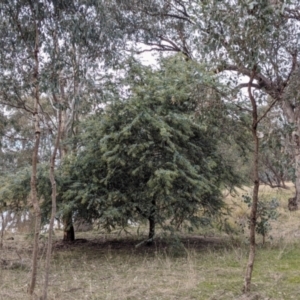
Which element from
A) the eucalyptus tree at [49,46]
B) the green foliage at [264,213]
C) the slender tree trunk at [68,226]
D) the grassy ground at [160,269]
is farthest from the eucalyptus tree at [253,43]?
the slender tree trunk at [68,226]

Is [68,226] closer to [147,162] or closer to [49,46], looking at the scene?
[147,162]

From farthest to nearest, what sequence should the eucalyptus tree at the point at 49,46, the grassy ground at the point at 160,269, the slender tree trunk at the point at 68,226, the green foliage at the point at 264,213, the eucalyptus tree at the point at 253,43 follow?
the slender tree trunk at the point at 68,226 → the green foliage at the point at 264,213 → the eucalyptus tree at the point at 49,46 → the grassy ground at the point at 160,269 → the eucalyptus tree at the point at 253,43

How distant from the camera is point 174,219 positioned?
921 cm

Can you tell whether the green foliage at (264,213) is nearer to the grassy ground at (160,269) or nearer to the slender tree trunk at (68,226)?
the grassy ground at (160,269)

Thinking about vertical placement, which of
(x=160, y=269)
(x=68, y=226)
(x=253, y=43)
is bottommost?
(x=160, y=269)

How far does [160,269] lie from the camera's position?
24.0 feet

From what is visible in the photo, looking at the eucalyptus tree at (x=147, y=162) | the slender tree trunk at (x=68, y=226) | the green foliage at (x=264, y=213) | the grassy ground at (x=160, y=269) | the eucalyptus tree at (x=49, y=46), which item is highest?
the eucalyptus tree at (x=49, y=46)

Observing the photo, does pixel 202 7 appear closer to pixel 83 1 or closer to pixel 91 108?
pixel 83 1

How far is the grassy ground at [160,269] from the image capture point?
5.66 metres

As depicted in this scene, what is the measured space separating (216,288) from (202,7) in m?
3.77

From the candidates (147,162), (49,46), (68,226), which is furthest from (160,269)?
(49,46)

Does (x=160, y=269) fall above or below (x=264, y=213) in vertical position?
below

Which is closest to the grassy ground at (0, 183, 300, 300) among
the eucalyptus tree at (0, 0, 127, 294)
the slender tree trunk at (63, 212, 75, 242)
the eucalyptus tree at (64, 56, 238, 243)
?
the slender tree trunk at (63, 212, 75, 242)

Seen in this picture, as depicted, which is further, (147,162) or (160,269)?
(147,162)
